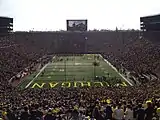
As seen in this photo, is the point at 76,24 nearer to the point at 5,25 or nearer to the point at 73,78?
the point at 5,25

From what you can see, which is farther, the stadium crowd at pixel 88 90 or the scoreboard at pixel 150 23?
the scoreboard at pixel 150 23

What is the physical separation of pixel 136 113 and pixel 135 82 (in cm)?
4087

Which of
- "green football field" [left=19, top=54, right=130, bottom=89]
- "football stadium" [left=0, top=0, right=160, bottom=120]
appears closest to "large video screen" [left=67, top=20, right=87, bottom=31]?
"football stadium" [left=0, top=0, right=160, bottom=120]

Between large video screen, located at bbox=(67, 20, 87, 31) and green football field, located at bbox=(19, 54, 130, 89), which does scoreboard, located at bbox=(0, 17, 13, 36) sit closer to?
large video screen, located at bbox=(67, 20, 87, 31)

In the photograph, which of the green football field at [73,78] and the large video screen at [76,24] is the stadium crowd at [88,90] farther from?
the large video screen at [76,24]

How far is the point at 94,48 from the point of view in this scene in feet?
416

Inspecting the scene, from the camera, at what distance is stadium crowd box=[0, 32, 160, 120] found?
1627cm

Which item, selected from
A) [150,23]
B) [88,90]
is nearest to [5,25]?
[150,23]

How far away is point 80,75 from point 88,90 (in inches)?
1100

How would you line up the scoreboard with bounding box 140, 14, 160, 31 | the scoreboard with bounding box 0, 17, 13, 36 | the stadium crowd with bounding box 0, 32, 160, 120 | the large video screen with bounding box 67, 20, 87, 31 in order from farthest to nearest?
the large video screen with bounding box 67, 20, 87, 31
the scoreboard with bounding box 0, 17, 13, 36
the scoreboard with bounding box 140, 14, 160, 31
the stadium crowd with bounding box 0, 32, 160, 120

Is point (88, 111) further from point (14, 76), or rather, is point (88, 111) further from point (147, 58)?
point (147, 58)

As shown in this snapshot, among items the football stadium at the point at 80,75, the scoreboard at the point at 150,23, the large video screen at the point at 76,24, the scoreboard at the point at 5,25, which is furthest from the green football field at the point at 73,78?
the scoreboard at the point at 5,25

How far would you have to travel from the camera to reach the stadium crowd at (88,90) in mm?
16266

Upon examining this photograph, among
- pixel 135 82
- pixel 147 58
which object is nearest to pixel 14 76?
pixel 135 82
